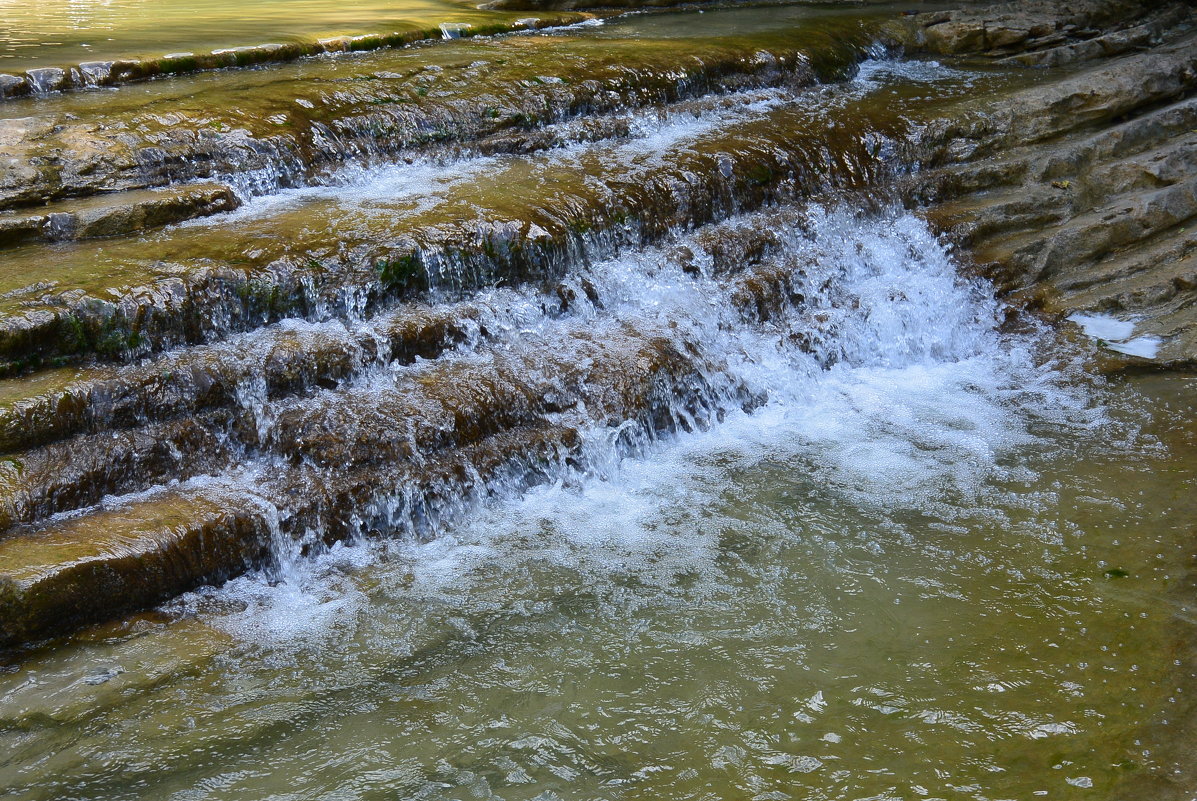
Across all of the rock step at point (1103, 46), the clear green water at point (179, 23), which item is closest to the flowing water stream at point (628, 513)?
the clear green water at point (179, 23)

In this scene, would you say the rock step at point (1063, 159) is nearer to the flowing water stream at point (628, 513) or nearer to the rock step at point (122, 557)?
the flowing water stream at point (628, 513)

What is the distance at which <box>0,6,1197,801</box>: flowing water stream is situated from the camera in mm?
3447

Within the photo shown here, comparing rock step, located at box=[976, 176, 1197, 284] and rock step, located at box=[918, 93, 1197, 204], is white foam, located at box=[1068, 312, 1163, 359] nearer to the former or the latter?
rock step, located at box=[976, 176, 1197, 284]

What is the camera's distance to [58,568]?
3.95 meters

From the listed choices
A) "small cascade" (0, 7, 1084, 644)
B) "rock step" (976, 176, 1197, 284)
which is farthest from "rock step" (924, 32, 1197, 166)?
"rock step" (976, 176, 1197, 284)

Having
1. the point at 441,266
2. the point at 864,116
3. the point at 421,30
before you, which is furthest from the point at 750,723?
the point at 421,30

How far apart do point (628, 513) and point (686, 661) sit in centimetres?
116

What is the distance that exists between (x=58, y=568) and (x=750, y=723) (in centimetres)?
270

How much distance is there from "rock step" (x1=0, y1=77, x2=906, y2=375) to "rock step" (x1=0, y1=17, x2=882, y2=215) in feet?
1.73

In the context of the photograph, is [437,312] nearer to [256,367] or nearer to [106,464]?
[256,367]

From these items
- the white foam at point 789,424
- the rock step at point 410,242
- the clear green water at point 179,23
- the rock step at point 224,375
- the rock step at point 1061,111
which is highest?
the clear green water at point 179,23

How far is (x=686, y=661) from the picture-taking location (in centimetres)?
389

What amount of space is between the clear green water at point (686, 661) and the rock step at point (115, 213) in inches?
99.3

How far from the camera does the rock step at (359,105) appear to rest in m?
6.20
